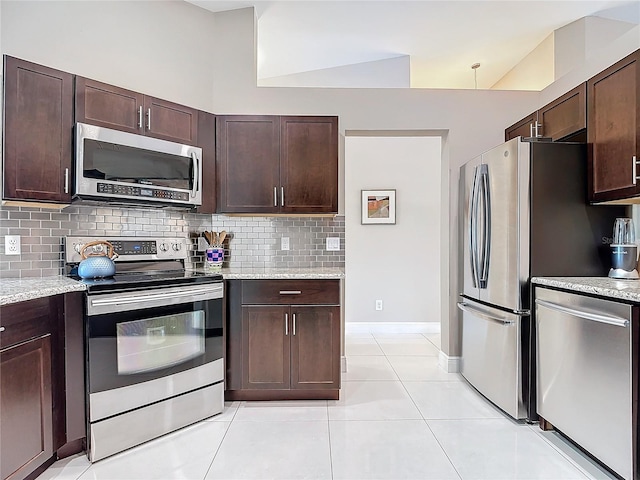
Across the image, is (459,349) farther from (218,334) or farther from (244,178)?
(244,178)

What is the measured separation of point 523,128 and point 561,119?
0.46 meters

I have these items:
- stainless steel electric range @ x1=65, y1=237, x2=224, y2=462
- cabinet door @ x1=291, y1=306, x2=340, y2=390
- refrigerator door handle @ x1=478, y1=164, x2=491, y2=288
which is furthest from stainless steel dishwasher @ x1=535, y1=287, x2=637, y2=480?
stainless steel electric range @ x1=65, y1=237, x2=224, y2=462

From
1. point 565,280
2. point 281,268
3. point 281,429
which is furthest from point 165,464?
point 565,280

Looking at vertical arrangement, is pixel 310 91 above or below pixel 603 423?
above

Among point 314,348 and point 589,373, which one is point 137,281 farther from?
point 589,373

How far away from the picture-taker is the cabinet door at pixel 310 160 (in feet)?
9.68

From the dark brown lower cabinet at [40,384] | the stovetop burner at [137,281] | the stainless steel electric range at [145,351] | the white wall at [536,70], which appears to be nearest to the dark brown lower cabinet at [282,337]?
the stainless steel electric range at [145,351]

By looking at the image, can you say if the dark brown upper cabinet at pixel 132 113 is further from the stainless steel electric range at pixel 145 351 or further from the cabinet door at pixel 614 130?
the cabinet door at pixel 614 130

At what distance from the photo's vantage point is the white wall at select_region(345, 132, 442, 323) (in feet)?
15.3

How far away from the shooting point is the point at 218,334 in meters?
2.52

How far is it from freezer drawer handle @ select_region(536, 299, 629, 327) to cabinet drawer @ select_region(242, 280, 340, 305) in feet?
4.15

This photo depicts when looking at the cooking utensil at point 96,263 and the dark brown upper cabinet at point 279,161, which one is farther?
the dark brown upper cabinet at point 279,161

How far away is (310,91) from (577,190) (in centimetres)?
209

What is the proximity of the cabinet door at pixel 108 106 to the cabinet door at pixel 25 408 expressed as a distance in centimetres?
127
